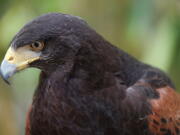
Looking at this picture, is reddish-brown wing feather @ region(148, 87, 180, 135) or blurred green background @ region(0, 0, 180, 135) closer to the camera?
reddish-brown wing feather @ region(148, 87, 180, 135)

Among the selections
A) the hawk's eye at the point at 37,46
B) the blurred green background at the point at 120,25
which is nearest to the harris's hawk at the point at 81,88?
the hawk's eye at the point at 37,46

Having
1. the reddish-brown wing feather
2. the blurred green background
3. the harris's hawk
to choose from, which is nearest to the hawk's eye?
the harris's hawk

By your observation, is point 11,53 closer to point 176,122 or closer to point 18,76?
point 176,122

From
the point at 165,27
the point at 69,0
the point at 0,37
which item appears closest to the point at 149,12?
the point at 165,27

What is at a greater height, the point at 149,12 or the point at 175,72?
the point at 149,12

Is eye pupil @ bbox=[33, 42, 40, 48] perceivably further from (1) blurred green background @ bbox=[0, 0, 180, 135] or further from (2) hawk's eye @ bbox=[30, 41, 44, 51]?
(1) blurred green background @ bbox=[0, 0, 180, 135]

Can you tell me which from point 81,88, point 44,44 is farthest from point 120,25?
point 44,44

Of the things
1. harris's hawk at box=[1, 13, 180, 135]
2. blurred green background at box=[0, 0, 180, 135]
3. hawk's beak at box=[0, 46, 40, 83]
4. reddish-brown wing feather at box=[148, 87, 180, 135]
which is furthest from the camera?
blurred green background at box=[0, 0, 180, 135]

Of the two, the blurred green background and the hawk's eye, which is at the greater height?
the hawk's eye
